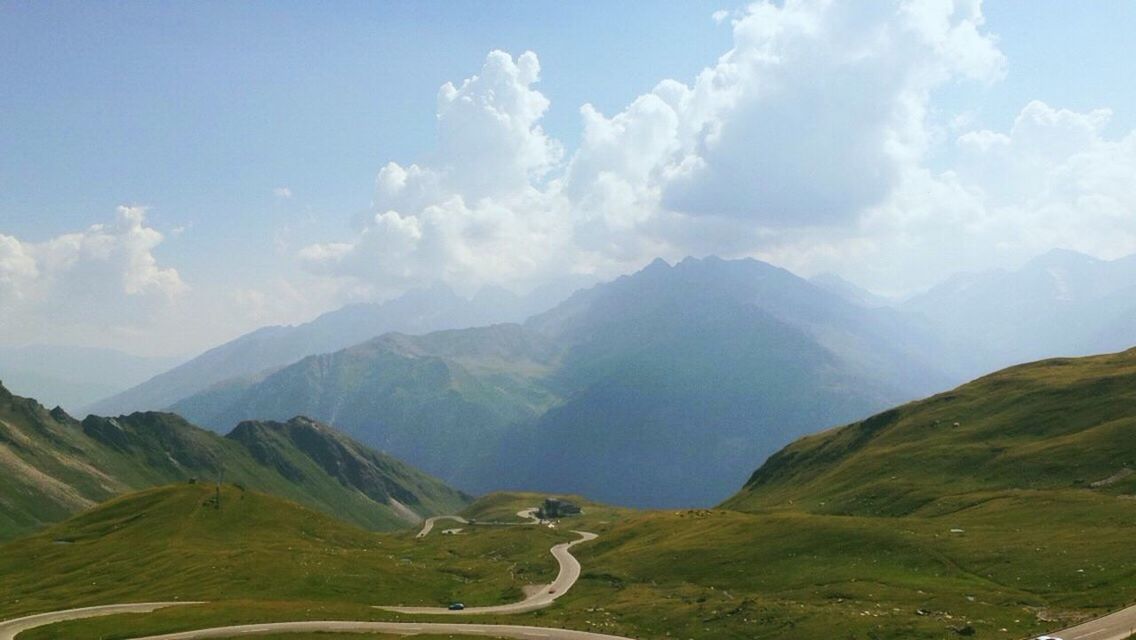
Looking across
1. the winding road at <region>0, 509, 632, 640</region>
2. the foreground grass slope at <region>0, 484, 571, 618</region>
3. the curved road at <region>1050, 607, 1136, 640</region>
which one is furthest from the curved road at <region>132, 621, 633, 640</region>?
the curved road at <region>1050, 607, 1136, 640</region>

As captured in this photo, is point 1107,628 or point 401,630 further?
point 401,630

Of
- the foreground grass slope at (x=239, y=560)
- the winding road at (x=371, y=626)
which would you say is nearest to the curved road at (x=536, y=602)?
the winding road at (x=371, y=626)

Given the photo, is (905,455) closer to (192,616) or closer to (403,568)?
(403,568)

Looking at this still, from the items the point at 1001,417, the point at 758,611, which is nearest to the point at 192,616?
the point at 758,611

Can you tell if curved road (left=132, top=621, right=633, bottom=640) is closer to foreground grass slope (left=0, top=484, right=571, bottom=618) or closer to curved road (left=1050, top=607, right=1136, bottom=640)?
foreground grass slope (left=0, top=484, right=571, bottom=618)

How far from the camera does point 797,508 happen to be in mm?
145375

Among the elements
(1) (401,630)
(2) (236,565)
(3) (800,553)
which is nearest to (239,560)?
(2) (236,565)

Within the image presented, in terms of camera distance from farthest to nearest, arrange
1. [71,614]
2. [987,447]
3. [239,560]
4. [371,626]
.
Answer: [987,447], [239,560], [71,614], [371,626]

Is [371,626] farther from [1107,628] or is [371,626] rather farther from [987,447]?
[987,447]

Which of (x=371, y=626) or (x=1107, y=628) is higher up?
(x=371, y=626)

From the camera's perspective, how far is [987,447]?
134m

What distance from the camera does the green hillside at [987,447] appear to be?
11438 cm

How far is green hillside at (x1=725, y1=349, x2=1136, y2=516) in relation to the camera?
114 meters

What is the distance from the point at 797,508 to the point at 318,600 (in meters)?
89.7
